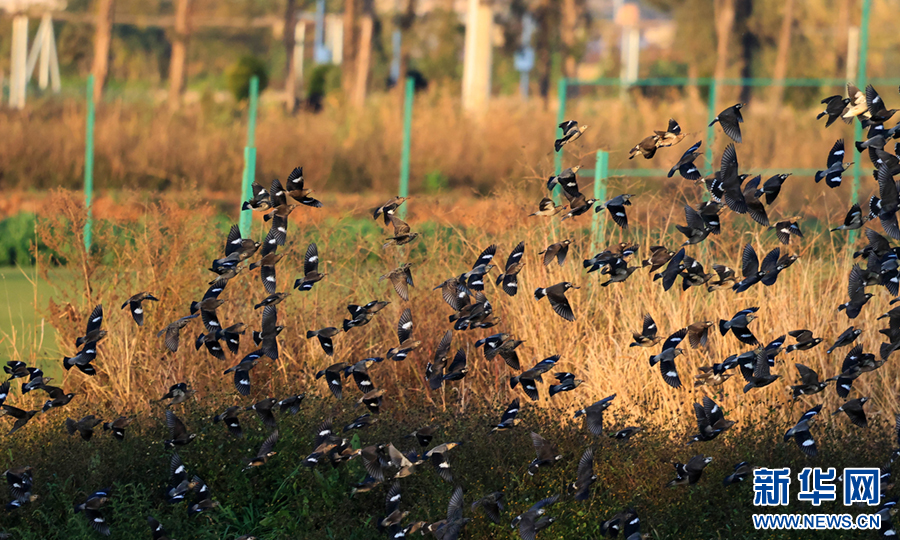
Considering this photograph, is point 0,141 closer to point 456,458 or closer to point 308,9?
point 456,458

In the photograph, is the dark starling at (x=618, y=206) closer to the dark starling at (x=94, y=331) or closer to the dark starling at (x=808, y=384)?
the dark starling at (x=808, y=384)

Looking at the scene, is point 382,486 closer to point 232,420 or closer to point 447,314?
point 232,420

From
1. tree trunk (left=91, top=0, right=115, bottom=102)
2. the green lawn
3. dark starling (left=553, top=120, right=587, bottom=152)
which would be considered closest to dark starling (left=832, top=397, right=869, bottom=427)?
dark starling (left=553, top=120, right=587, bottom=152)

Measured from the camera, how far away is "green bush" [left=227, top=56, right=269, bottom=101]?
90.1 feet

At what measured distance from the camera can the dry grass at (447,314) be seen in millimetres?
5480

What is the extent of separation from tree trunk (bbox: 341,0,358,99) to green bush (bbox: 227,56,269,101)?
11.8ft

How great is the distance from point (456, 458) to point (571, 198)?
Result: 3.81 ft

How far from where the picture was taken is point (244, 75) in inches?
1106

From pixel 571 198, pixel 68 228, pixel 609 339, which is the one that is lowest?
pixel 609 339

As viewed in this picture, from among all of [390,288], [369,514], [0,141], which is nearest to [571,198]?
[369,514]

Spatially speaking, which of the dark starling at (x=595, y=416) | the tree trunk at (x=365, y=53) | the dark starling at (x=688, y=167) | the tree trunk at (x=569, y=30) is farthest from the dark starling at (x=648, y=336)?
the tree trunk at (x=569, y=30)

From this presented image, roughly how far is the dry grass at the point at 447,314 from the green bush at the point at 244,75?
21.3 meters

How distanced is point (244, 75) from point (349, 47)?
4822 mm

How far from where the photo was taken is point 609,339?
5.92 metres
